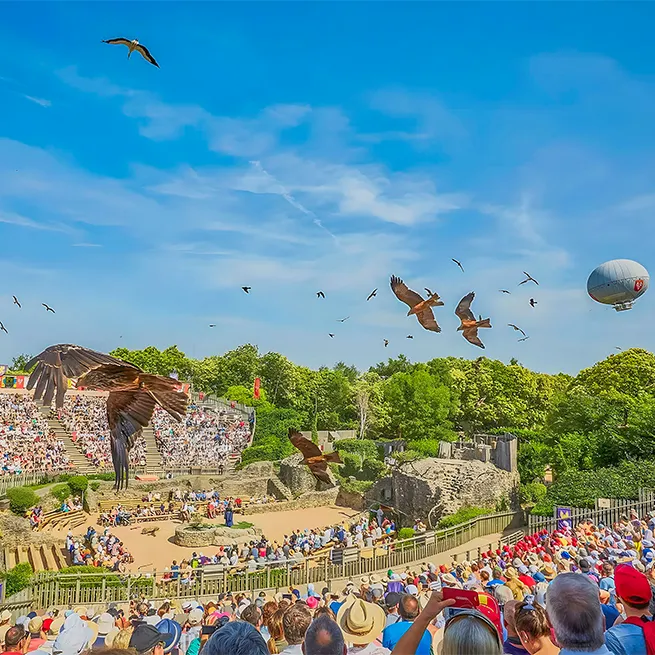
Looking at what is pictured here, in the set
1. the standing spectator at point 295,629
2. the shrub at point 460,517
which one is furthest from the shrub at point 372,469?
the standing spectator at point 295,629

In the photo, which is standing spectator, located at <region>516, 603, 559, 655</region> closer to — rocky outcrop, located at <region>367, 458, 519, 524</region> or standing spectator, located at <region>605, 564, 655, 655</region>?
standing spectator, located at <region>605, 564, 655, 655</region>

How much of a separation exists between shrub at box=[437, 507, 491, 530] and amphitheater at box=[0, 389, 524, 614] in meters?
0.80

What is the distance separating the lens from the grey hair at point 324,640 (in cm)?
256

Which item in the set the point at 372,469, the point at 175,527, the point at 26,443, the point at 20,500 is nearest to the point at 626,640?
the point at 175,527

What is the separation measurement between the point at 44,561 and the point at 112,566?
3373mm

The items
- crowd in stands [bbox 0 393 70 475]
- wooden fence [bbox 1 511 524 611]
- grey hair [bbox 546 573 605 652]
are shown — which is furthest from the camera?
crowd in stands [bbox 0 393 70 475]

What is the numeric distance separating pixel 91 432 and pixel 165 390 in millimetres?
32685

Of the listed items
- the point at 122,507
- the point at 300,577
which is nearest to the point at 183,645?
the point at 300,577

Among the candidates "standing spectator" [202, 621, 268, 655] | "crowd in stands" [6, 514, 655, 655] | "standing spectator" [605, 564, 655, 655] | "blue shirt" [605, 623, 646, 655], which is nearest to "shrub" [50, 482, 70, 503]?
"crowd in stands" [6, 514, 655, 655]

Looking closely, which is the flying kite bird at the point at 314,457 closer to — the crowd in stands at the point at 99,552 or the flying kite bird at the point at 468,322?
the flying kite bird at the point at 468,322

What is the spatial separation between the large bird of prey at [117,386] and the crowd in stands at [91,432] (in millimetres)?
27561

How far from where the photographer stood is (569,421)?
27.7 meters

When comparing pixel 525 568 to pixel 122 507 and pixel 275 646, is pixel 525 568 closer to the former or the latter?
pixel 275 646

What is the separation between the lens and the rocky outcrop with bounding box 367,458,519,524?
2138cm
